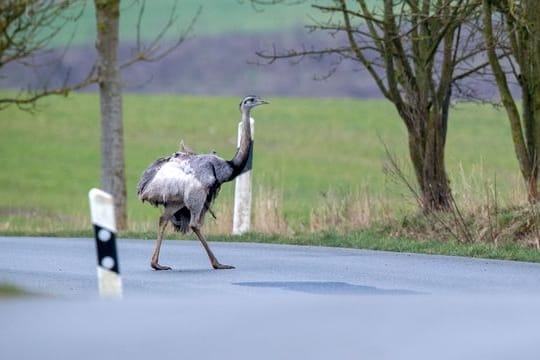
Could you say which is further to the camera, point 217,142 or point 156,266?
point 217,142

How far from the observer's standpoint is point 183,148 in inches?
635

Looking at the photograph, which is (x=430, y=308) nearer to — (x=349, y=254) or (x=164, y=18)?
(x=349, y=254)

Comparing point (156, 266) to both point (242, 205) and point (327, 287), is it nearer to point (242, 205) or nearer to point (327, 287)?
point (327, 287)

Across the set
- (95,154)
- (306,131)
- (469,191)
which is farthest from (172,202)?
(306,131)

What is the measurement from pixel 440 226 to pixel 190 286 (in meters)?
6.06

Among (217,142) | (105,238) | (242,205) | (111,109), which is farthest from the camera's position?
(217,142)

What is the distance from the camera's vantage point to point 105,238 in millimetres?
10422

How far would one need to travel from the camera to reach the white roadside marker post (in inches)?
408

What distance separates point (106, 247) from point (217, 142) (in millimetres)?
51701

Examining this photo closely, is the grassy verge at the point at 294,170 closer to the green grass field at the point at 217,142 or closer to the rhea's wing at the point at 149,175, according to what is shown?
the green grass field at the point at 217,142

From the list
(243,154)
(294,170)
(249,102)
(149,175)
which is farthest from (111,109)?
(294,170)

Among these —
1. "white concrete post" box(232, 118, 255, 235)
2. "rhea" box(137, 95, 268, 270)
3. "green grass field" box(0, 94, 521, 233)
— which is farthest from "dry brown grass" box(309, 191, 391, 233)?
"green grass field" box(0, 94, 521, 233)

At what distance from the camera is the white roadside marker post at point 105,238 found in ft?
34.0

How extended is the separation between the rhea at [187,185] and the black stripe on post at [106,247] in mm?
5089
